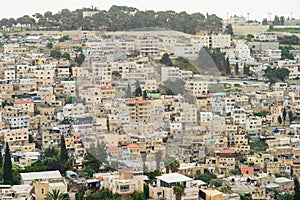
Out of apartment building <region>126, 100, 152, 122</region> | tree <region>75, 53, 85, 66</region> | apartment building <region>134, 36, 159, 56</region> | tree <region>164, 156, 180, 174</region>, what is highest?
apartment building <region>134, 36, 159, 56</region>

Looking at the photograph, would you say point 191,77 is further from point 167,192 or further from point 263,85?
point 167,192

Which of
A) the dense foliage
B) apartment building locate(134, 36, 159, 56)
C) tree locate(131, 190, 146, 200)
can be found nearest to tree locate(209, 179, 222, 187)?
tree locate(131, 190, 146, 200)

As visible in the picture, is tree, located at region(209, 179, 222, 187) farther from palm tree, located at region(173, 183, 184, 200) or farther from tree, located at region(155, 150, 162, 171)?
palm tree, located at region(173, 183, 184, 200)

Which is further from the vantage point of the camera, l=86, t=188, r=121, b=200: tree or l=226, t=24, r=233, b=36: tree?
l=226, t=24, r=233, b=36: tree

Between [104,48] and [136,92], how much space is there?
2.92 m

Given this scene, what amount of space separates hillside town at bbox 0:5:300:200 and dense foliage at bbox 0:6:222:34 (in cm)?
126

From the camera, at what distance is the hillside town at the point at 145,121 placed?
29.9ft

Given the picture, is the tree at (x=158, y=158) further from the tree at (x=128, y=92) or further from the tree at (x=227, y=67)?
the tree at (x=227, y=67)

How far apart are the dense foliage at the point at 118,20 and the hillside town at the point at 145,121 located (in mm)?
1264

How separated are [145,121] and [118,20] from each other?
8.71m

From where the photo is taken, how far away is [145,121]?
11203 millimetres

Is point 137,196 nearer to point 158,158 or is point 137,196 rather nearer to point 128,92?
point 158,158

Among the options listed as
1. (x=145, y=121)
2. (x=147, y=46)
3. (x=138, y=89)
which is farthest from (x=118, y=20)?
(x=145, y=121)

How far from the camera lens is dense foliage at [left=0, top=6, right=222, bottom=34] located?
1902 centimetres
